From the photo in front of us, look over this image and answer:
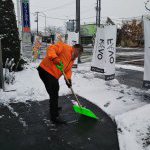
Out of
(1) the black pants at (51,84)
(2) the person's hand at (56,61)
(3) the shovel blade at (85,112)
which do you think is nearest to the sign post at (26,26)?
(3) the shovel blade at (85,112)

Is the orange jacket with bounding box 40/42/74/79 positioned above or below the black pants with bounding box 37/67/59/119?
above

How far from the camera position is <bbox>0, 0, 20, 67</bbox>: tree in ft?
35.5

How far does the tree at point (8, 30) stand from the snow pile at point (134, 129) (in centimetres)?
650

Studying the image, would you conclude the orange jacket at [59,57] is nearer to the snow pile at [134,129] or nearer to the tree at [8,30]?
the snow pile at [134,129]

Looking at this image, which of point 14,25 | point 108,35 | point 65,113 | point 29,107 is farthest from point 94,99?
point 14,25

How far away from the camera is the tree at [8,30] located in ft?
35.5

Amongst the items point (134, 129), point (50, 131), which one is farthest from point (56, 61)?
point (134, 129)

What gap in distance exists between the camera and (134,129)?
16.9 feet

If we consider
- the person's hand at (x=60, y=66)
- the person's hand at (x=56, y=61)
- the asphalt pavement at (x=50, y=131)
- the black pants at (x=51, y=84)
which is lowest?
the asphalt pavement at (x=50, y=131)

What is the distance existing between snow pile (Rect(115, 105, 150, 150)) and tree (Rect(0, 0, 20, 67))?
256 inches

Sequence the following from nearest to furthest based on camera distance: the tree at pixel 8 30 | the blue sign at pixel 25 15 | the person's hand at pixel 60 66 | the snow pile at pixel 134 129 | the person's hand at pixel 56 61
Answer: the snow pile at pixel 134 129, the person's hand at pixel 56 61, the person's hand at pixel 60 66, the tree at pixel 8 30, the blue sign at pixel 25 15

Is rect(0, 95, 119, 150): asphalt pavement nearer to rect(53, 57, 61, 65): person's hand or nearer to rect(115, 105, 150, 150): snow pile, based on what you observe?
rect(115, 105, 150, 150): snow pile

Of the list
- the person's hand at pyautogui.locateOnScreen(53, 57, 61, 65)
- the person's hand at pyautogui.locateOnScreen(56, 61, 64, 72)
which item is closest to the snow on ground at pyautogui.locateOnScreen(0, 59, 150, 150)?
the person's hand at pyautogui.locateOnScreen(56, 61, 64, 72)

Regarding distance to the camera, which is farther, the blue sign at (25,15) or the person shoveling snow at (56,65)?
the blue sign at (25,15)
